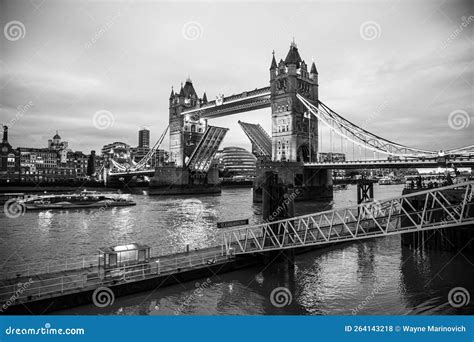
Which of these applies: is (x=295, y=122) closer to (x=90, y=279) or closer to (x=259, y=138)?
(x=259, y=138)

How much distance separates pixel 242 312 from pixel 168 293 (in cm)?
255

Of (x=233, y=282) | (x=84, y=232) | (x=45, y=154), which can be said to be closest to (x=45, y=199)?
(x=84, y=232)

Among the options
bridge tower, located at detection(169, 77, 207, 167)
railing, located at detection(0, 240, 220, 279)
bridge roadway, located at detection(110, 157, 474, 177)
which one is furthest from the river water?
bridge tower, located at detection(169, 77, 207, 167)

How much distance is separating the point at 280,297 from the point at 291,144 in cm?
4428

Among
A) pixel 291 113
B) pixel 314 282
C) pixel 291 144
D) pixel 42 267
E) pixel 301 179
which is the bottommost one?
pixel 314 282

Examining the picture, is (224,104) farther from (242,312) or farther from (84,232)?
(242,312)
